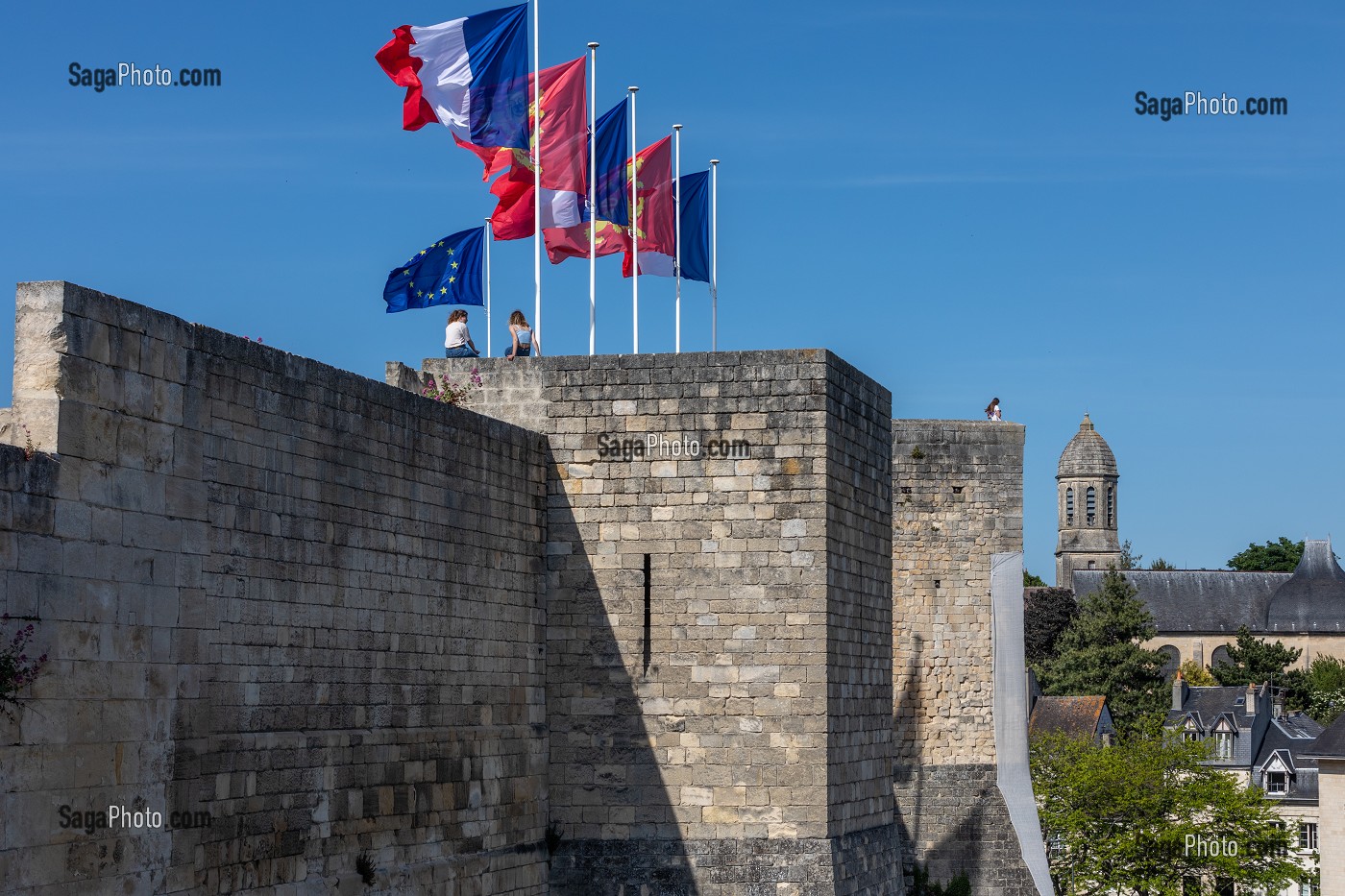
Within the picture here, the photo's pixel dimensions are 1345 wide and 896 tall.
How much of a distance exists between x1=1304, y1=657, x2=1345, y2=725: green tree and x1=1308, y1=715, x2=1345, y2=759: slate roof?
2743 cm

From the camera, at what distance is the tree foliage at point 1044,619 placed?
74.9m

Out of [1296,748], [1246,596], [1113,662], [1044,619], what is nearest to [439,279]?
[1296,748]

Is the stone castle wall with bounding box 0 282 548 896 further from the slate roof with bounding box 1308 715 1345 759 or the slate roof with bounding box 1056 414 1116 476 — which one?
the slate roof with bounding box 1056 414 1116 476

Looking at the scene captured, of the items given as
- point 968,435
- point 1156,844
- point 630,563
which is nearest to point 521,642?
point 630,563

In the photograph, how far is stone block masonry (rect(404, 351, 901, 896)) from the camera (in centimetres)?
1583

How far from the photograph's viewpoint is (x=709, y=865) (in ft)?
51.9

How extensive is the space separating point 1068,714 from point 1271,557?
2480 inches

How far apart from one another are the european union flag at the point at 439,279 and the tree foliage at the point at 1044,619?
58262mm

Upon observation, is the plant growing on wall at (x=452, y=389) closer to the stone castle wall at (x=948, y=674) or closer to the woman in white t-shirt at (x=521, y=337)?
Answer: the woman in white t-shirt at (x=521, y=337)

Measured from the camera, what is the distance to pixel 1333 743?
47781 mm

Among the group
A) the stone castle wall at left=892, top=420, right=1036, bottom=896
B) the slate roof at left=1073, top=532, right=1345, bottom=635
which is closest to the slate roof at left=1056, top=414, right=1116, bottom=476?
the slate roof at left=1073, top=532, right=1345, bottom=635

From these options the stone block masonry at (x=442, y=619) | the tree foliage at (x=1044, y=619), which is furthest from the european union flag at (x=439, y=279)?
the tree foliage at (x=1044, y=619)

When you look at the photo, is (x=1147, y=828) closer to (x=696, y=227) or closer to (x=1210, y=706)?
(x=696, y=227)

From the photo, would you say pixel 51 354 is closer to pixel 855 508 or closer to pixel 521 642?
pixel 521 642
